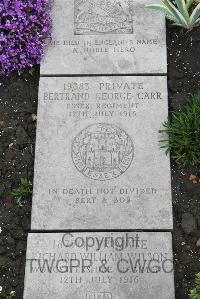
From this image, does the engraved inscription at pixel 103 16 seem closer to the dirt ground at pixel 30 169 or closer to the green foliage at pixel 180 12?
the green foliage at pixel 180 12

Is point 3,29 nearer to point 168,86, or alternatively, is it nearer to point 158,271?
point 168,86

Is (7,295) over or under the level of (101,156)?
under

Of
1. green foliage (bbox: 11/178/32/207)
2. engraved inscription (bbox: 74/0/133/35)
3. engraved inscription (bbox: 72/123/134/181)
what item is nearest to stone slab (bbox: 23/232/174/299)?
green foliage (bbox: 11/178/32/207)

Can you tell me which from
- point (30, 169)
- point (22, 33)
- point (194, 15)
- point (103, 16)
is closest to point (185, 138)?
point (194, 15)

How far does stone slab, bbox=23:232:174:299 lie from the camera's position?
12.2 ft

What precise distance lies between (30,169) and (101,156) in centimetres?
64

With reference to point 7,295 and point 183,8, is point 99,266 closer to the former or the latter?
point 7,295

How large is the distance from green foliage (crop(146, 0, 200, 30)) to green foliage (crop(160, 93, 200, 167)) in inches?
34.2

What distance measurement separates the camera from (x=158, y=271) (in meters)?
3.77

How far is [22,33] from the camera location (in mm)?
4613

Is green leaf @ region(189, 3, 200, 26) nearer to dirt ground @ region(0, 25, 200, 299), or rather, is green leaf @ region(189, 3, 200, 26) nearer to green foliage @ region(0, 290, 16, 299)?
dirt ground @ region(0, 25, 200, 299)

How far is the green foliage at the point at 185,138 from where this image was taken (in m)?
4.14

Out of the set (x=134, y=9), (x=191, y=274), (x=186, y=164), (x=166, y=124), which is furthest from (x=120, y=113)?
(x=191, y=274)

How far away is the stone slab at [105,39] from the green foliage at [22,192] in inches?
40.0
